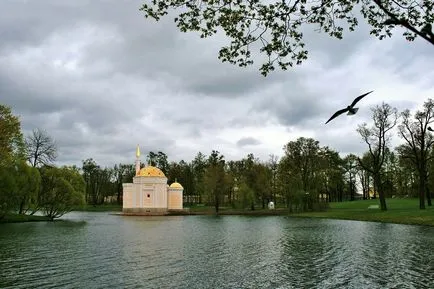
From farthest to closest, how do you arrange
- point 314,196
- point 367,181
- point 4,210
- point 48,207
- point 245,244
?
point 367,181 < point 314,196 < point 48,207 < point 4,210 < point 245,244

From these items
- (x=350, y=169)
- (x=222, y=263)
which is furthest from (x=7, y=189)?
(x=350, y=169)

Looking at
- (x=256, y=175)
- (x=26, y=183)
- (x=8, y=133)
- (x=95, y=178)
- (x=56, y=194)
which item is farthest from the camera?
(x=95, y=178)

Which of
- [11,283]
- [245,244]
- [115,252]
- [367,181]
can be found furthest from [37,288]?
[367,181]

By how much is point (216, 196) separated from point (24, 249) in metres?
61.8

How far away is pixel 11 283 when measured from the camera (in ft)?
48.2

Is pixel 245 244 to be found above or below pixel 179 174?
below

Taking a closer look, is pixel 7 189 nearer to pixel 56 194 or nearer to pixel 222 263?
pixel 56 194

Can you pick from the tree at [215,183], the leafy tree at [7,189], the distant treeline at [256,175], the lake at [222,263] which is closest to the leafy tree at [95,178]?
the distant treeline at [256,175]

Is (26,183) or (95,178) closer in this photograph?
(26,183)

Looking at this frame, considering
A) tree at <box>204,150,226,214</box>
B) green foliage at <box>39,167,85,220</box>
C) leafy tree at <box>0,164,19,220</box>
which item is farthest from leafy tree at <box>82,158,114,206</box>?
leafy tree at <box>0,164,19,220</box>

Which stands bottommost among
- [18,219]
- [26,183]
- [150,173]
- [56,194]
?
[18,219]

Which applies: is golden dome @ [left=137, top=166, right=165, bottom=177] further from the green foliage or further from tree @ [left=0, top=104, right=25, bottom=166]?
tree @ [left=0, top=104, right=25, bottom=166]

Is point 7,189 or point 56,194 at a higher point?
point 7,189

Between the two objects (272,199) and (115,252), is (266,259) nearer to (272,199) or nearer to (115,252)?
(115,252)
